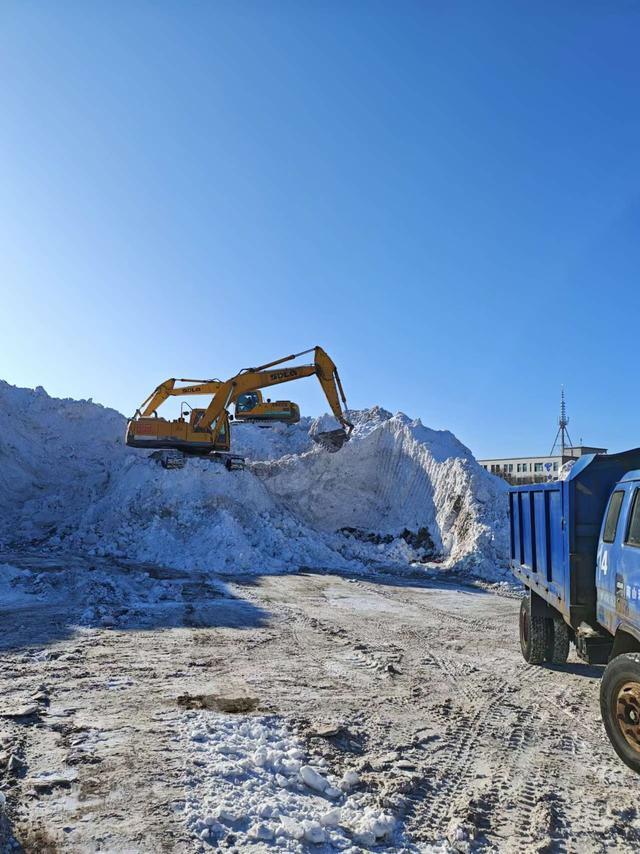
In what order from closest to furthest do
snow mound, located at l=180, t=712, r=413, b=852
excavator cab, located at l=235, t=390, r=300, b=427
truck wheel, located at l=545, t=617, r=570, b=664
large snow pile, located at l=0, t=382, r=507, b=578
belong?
snow mound, located at l=180, t=712, r=413, b=852 < truck wheel, located at l=545, t=617, r=570, b=664 < large snow pile, located at l=0, t=382, r=507, b=578 < excavator cab, located at l=235, t=390, r=300, b=427

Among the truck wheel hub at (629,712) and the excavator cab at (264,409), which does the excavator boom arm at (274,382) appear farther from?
the truck wheel hub at (629,712)

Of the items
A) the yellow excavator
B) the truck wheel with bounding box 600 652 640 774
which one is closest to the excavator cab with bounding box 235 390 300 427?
the yellow excavator

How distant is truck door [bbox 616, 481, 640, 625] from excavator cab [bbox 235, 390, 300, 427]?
1878 cm

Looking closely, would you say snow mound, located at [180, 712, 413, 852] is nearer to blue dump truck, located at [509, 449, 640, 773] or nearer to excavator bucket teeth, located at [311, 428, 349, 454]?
blue dump truck, located at [509, 449, 640, 773]

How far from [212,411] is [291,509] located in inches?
227

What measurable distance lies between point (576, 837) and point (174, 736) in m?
3.22

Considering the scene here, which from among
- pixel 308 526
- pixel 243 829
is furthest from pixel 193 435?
pixel 243 829

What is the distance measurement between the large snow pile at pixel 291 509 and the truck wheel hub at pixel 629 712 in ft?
43.0

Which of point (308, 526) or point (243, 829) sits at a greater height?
point (308, 526)

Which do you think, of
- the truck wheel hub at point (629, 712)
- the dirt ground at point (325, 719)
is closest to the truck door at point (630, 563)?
the truck wheel hub at point (629, 712)

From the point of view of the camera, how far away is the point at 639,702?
4.55 m

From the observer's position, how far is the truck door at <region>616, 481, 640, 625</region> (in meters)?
4.64

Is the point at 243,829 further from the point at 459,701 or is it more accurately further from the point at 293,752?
the point at 459,701

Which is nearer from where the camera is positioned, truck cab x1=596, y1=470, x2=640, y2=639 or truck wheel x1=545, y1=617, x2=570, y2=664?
truck cab x1=596, y1=470, x2=640, y2=639
